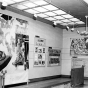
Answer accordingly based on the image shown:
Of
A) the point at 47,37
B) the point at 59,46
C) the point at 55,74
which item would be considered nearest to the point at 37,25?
the point at 47,37

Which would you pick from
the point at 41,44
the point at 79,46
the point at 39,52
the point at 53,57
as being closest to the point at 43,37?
the point at 41,44

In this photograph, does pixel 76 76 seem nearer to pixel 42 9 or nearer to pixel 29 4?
pixel 42 9

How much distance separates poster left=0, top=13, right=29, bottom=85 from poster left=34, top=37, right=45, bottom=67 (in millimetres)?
1113

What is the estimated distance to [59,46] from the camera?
14.5 meters

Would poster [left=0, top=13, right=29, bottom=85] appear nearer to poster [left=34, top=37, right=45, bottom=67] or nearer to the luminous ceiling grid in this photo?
the luminous ceiling grid

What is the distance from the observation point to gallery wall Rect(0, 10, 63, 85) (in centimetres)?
1120

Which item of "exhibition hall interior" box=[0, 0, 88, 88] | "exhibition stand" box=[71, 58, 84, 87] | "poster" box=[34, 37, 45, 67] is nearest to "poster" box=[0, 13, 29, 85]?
"exhibition hall interior" box=[0, 0, 88, 88]

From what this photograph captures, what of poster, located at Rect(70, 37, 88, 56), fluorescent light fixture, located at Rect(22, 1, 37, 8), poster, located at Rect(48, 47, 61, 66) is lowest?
poster, located at Rect(48, 47, 61, 66)

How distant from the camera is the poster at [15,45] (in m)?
9.12

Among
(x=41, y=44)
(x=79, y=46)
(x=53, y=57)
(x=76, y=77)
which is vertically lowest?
(x=76, y=77)

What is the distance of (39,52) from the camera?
39.4ft

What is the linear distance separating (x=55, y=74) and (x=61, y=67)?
Answer: 1080 millimetres

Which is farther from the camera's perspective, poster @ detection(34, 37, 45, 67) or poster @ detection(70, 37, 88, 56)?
poster @ detection(70, 37, 88, 56)

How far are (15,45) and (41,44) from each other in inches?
108
